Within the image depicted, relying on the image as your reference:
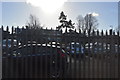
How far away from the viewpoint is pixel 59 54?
17.4 ft

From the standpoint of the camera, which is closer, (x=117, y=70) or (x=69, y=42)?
(x=69, y=42)

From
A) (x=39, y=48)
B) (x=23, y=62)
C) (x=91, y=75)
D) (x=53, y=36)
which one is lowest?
(x=91, y=75)

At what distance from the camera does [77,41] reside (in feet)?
17.2

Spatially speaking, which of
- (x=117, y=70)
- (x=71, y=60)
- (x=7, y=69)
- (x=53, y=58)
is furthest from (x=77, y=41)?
(x=7, y=69)

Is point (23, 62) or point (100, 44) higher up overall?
point (100, 44)

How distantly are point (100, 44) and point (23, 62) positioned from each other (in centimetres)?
292

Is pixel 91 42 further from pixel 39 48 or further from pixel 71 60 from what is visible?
pixel 39 48

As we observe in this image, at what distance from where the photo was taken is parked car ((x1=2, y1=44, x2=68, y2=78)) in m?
5.14

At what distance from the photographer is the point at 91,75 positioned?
5.44 meters

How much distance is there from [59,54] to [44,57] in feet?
1.86

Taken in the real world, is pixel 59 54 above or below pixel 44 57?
above

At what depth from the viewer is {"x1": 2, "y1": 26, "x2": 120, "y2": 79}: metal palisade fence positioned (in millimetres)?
5062

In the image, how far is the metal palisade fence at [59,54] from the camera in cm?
506

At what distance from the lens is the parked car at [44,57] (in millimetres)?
5145
